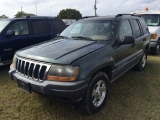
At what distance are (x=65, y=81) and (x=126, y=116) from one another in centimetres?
136

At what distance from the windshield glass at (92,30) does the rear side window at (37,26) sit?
7.39 feet

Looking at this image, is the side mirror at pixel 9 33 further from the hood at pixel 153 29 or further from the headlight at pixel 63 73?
the hood at pixel 153 29

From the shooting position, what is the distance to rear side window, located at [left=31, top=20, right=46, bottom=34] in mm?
6330

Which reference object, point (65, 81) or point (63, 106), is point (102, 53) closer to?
point (65, 81)

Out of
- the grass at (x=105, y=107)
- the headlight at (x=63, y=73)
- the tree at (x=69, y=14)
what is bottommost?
the grass at (x=105, y=107)

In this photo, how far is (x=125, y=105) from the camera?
3594 mm

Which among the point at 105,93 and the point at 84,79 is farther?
the point at 105,93

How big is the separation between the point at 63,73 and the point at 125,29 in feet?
7.37

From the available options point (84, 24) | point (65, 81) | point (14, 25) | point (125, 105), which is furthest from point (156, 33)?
point (65, 81)

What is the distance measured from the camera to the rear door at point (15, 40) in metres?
5.46

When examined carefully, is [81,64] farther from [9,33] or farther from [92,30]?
[9,33]

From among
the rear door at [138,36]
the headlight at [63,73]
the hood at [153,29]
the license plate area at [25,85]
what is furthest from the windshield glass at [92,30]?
the hood at [153,29]

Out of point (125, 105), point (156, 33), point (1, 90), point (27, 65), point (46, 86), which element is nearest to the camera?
point (46, 86)

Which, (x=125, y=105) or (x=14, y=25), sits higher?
(x=14, y=25)
